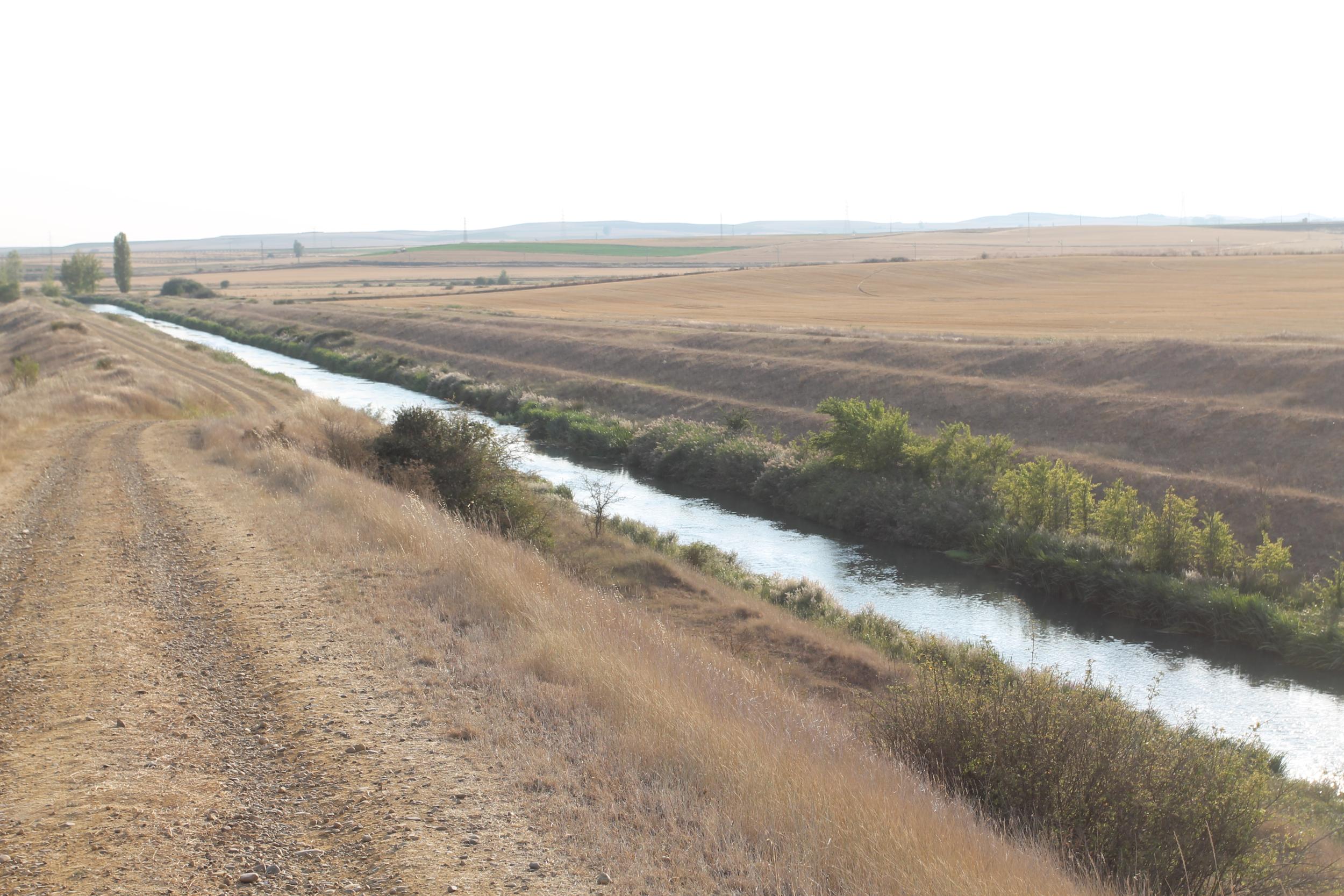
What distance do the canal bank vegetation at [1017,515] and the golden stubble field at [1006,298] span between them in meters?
15.3

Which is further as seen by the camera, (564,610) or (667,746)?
(564,610)

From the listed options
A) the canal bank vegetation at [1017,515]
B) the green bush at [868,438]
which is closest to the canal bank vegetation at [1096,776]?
the canal bank vegetation at [1017,515]

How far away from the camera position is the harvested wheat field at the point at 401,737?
532cm

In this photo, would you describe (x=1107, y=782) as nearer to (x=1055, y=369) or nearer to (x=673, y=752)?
(x=673, y=752)

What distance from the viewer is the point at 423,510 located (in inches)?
549

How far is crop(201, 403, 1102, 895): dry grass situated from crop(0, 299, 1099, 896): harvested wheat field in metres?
0.02

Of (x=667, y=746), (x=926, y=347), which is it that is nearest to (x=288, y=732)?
(x=667, y=746)

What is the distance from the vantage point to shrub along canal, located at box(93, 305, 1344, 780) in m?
14.8

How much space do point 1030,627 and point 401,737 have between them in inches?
600

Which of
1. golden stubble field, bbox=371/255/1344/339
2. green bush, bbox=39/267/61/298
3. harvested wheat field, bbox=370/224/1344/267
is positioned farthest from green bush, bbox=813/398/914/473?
green bush, bbox=39/267/61/298

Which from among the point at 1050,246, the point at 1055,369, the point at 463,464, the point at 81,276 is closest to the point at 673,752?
the point at 463,464

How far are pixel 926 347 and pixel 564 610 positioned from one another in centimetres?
3264

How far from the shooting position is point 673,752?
6.68 meters

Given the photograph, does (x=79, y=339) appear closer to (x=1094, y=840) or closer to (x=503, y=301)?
(x=503, y=301)
